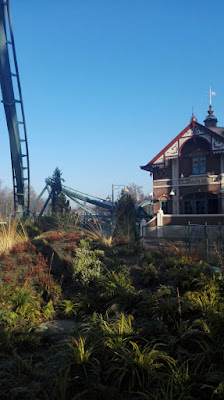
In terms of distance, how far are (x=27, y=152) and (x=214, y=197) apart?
15799 millimetres

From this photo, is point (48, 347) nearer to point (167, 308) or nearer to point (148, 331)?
point (148, 331)

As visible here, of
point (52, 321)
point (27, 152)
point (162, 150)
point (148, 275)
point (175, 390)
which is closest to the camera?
point (175, 390)

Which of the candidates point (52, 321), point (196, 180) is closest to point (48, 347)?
point (52, 321)

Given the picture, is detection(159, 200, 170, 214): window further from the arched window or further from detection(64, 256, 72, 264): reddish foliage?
detection(64, 256, 72, 264): reddish foliage

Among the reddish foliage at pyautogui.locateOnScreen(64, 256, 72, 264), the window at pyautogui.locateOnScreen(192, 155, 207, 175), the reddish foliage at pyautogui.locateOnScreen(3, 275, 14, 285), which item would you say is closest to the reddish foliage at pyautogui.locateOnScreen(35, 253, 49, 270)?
the reddish foliage at pyautogui.locateOnScreen(64, 256, 72, 264)

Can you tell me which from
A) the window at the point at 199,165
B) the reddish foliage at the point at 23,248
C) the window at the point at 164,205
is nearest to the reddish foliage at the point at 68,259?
the reddish foliage at the point at 23,248

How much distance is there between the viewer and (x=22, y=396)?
3.32 m

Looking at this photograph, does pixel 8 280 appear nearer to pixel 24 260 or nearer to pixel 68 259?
pixel 24 260

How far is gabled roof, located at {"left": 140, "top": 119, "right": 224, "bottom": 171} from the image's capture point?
2400cm

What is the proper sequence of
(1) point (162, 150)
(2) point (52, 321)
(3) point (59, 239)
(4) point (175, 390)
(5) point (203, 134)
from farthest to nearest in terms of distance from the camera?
(1) point (162, 150) < (5) point (203, 134) < (3) point (59, 239) < (2) point (52, 321) < (4) point (175, 390)

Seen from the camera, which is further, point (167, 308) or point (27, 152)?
point (27, 152)

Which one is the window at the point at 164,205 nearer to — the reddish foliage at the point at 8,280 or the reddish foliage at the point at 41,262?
the reddish foliage at the point at 41,262

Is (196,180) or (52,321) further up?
(196,180)

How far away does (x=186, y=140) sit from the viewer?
25453mm
